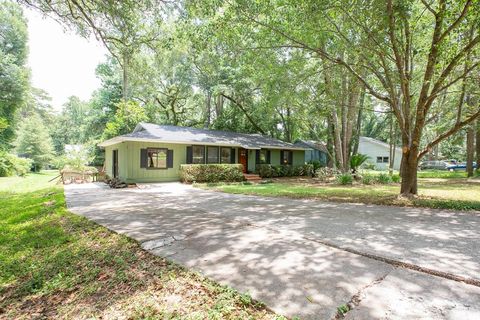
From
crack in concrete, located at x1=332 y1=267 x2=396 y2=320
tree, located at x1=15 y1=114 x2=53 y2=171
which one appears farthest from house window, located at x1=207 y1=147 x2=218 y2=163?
tree, located at x1=15 y1=114 x2=53 y2=171

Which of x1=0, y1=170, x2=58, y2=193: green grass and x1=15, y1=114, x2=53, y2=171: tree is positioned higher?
x1=15, y1=114, x2=53, y2=171: tree

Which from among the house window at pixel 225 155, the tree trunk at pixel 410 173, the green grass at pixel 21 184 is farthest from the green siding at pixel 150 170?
the tree trunk at pixel 410 173

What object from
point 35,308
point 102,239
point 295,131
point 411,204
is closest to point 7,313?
point 35,308

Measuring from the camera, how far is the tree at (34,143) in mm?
29281

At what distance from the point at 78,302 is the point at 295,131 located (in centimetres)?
2804

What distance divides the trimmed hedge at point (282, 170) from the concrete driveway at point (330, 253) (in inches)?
444

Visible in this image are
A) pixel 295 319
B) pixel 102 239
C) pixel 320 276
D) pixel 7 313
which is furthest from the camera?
pixel 102 239

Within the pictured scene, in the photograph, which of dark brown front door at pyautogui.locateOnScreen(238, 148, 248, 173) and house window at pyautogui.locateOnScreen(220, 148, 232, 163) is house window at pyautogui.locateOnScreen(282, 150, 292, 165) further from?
house window at pyautogui.locateOnScreen(220, 148, 232, 163)

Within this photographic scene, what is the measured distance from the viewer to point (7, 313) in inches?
106

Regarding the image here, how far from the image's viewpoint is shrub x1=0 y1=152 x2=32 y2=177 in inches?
794

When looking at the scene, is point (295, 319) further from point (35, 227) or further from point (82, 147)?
point (82, 147)

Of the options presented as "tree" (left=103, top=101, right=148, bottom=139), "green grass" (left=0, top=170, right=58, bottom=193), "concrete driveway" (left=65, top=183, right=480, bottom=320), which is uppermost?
"tree" (left=103, top=101, right=148, bottom=139)

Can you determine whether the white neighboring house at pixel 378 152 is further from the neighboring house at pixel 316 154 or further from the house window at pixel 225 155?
the house window at pixel 225 155

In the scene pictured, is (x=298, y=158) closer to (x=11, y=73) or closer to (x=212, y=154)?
(x=212, y=154)
